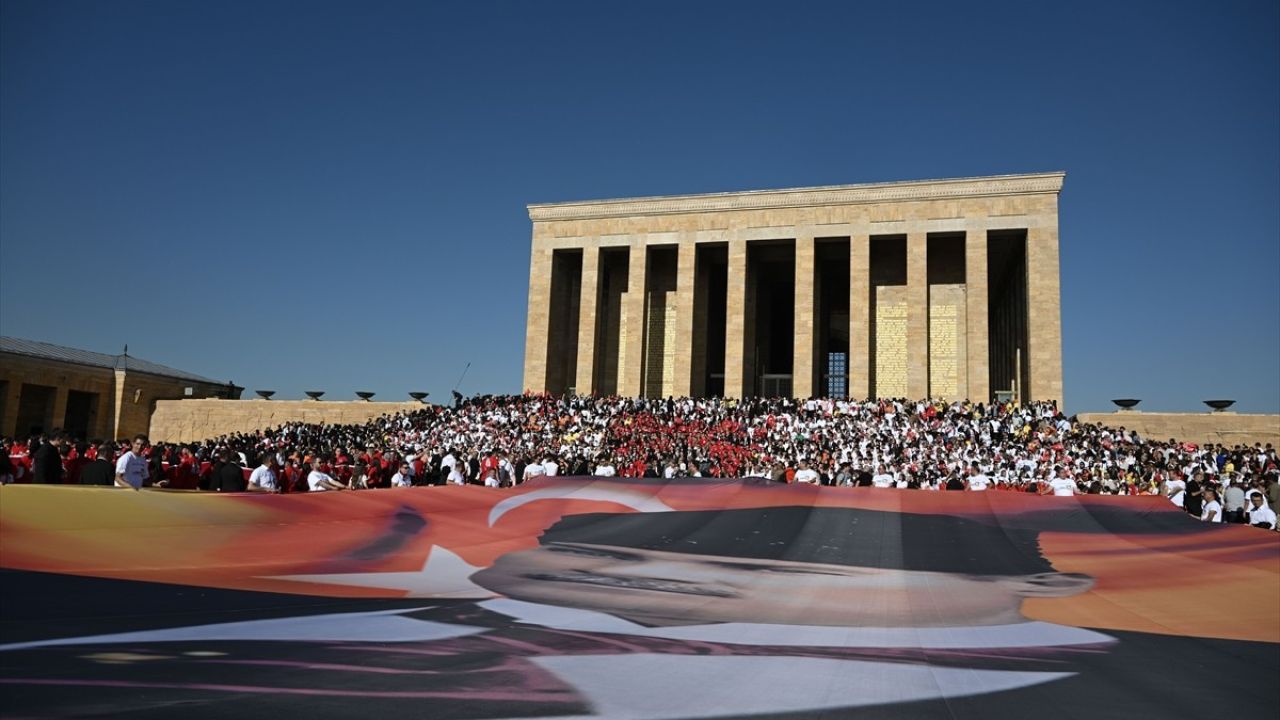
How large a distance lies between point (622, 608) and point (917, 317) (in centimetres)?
3355

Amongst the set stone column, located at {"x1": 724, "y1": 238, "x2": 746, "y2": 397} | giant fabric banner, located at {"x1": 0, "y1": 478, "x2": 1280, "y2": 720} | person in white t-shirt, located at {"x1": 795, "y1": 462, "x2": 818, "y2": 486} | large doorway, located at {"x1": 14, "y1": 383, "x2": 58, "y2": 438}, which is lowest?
giant fabric banner, located at {"x1": 0, "y1": 478, "x2": 1280, "y2": 720}

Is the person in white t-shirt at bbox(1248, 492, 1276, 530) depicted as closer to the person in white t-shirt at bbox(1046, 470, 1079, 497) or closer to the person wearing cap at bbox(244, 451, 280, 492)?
the person in white t-shirt at bbox(1046, 470, 1079, 497)

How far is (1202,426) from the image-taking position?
29.8m

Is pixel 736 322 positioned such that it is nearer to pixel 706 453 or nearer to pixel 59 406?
pixel 706 453

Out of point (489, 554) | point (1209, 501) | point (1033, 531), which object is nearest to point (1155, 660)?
point (1033, 531)

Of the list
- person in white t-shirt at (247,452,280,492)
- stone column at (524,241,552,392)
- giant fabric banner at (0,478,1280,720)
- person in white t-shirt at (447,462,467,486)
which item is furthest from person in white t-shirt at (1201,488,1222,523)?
stone column at (524,241,552,392)

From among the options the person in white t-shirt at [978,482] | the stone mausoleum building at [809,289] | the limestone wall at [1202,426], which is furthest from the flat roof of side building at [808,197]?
the person in white t-shirt at [978,482]

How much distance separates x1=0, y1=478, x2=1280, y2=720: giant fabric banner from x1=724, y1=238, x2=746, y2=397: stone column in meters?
25.6

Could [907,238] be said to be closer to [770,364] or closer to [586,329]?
[770,364]

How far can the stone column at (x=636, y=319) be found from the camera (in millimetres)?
42562

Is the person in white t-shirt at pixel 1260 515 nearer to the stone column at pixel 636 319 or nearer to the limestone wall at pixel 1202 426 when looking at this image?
the limestone wall at pixel 1202 426

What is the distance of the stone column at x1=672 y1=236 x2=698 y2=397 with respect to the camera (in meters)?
41.5

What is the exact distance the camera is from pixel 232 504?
10.3 meters

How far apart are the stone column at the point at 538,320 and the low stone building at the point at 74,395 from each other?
2012 cm
